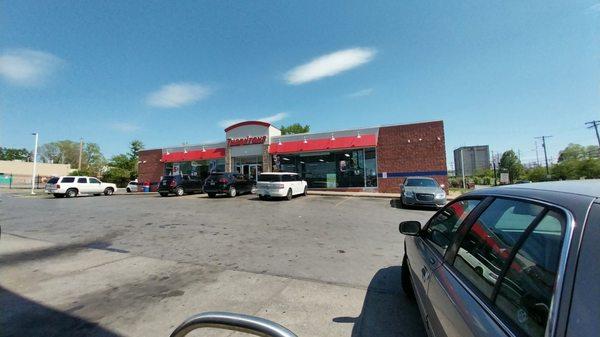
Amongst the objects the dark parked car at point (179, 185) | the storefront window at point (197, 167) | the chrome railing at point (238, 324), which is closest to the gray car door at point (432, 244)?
the chrome railing at point (238, 324)

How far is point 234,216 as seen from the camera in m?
12.2

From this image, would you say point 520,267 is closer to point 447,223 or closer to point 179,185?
point 447,223

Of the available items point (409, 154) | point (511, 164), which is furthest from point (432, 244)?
point (511, 164)

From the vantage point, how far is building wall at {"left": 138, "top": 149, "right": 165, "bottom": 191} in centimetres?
3394

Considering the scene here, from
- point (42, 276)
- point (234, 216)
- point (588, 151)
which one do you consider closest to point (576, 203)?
point (42, 276)

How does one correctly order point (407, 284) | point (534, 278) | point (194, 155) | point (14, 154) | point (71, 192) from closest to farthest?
point (534, 278)
point (407, 284)
point (71, 192)
point (194, 155)
point (14, 154)

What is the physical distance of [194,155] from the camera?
103 feet

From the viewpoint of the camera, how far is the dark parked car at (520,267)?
1164mm

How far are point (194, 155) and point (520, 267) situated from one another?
3217 cm

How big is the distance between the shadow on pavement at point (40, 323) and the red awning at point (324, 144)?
21553 millimetres

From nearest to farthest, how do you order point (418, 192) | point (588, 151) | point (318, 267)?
1. point (318, 267)
2. point (418, 192)
3. point (588, 151)

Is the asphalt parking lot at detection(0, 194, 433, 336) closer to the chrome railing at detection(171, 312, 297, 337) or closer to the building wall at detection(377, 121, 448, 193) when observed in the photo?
the chrome railing at detection(171, 312, 297, 337)

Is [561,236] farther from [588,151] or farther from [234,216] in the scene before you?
[588,151]

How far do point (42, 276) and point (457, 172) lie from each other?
91977 mm
